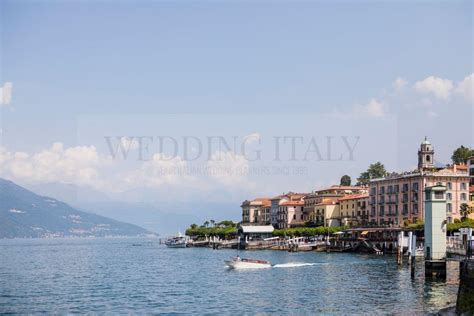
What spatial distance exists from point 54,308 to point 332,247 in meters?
95.4

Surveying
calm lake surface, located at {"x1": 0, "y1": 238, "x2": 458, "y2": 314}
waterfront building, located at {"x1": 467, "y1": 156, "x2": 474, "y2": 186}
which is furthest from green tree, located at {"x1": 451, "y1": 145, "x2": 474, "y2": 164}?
calm lake surface, located at {"x1": 0, "y1": 238, "x2": 458, "y2": 314}

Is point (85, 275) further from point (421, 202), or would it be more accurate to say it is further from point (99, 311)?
point (421, 202)

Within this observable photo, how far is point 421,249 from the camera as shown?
344ft

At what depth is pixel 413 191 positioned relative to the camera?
134000mm

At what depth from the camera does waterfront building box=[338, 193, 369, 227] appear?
523ft

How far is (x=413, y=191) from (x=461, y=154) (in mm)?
43818

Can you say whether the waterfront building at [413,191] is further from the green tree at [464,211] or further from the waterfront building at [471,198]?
the waterfront building at [471,198]

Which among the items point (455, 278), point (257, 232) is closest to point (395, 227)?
point (257, 232)

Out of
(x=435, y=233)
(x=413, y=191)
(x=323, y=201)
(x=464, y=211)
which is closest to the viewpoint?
(x=435, y=233)

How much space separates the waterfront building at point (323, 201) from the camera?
17850cm

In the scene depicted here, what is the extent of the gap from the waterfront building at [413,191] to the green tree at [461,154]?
82.0 ft

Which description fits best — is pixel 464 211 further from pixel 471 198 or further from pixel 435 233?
pixel 435 233

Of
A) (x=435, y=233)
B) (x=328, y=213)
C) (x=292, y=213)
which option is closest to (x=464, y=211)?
(x=328, y=213)

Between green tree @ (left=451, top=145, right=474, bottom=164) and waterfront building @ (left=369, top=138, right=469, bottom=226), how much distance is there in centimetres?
2498
